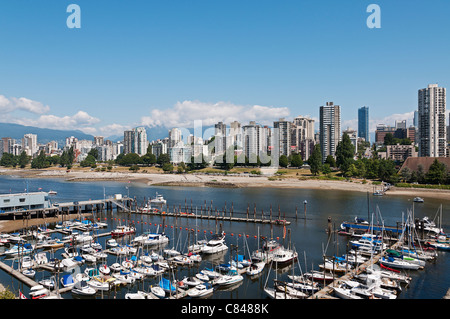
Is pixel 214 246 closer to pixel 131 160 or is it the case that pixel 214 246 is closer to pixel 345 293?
pixel 345 293

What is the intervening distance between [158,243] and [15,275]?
39.2 ft

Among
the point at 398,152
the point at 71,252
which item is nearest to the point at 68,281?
the point at 71,252

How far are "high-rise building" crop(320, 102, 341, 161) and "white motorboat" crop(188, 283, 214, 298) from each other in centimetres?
10670

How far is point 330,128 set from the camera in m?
123

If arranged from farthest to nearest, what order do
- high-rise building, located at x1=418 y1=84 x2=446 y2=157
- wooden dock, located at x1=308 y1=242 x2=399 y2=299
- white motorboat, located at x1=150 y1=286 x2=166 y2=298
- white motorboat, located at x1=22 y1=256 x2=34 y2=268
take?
1. high-rise building, located at x1=418 y1=84 x2=446 y2=157
2. white motorboat, located at x1=22 y1=256 x2=34 y2=268
3. white motorboat, located at x1=150 y1=286 x2=166 y2=298
4. wooden dock, located at x1=308 y1=242 x2=399 y2=299

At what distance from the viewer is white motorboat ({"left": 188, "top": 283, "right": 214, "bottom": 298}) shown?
20105 millimetres

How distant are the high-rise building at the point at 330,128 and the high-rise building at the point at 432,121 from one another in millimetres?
29823

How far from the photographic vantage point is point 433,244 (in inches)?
1197

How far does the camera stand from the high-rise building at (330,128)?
12194cm

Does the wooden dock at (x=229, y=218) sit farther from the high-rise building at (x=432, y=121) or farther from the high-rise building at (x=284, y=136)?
the high-rise building at (x=284, y=136)

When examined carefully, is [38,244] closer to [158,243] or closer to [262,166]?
[158,243]

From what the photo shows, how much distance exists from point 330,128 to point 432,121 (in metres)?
36.3

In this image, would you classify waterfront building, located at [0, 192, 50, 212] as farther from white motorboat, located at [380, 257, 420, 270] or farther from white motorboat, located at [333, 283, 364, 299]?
white motorboat, located at [380, 257, 420, 270]

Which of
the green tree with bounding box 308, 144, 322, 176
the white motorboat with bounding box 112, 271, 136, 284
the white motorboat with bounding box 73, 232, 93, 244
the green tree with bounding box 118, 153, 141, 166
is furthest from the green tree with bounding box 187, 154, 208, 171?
the white motorboat with bounding box 112, 271, 136, 284
